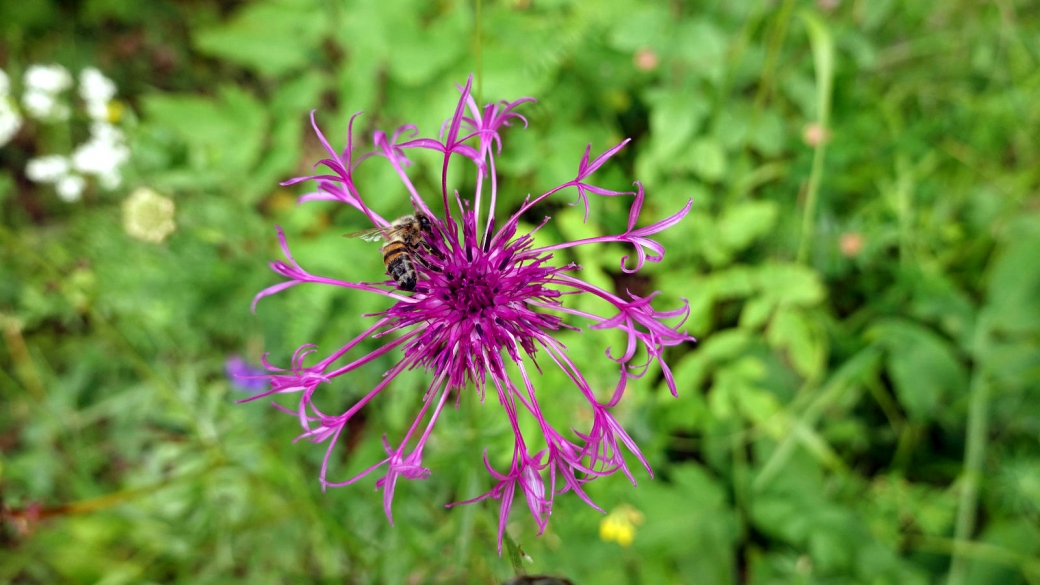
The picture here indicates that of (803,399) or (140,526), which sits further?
(140,526)

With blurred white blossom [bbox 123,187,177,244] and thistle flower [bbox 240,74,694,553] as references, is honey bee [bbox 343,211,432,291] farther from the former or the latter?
blurred white blossom [bbox 123,187,177,244]

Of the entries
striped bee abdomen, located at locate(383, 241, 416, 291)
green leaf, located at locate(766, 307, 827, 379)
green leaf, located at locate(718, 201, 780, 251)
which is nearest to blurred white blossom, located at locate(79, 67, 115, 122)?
striped bee abdomen, located at locate(383, 241, 416, 291)

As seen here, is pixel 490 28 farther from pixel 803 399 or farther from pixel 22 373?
pixel 22 373

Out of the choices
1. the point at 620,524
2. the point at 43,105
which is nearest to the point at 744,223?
the point at 620,524

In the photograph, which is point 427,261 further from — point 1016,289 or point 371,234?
point 1016,289

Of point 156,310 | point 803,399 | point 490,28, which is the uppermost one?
point 490,28

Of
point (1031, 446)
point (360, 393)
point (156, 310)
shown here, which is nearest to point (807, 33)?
point (1031, 446)
